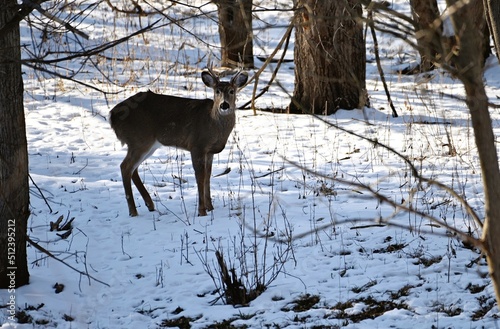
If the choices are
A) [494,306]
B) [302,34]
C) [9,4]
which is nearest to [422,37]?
[494,306]

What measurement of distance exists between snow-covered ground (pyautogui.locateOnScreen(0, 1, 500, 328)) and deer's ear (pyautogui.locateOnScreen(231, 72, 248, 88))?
509mm

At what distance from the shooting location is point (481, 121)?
263 cm

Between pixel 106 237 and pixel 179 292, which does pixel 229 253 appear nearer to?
pixel 179 292

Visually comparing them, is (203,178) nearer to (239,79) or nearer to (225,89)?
(225,89)

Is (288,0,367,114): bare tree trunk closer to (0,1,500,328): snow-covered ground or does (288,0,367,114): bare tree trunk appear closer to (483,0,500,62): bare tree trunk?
(0,1,500,328): snow-covered ground

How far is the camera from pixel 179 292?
20.8ft

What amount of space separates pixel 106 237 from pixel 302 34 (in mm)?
5244

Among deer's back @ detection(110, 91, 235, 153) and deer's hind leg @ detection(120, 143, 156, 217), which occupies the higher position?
deer's back @ detection(110, 91, 235, 153)

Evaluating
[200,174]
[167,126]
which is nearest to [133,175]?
[167,126]

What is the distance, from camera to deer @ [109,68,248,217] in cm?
877

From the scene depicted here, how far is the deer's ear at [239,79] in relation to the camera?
870cm

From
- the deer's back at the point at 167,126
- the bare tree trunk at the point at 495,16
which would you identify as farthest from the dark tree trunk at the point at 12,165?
the bare tree trunk at the point at 495,16

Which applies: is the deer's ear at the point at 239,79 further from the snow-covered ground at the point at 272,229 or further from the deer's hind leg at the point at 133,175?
the deer's hind leg at the point at 133,175

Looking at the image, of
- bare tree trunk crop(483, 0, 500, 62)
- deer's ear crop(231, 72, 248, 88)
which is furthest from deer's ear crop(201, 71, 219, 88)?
bare tree trunk crop(483, 0, 500, 62)
